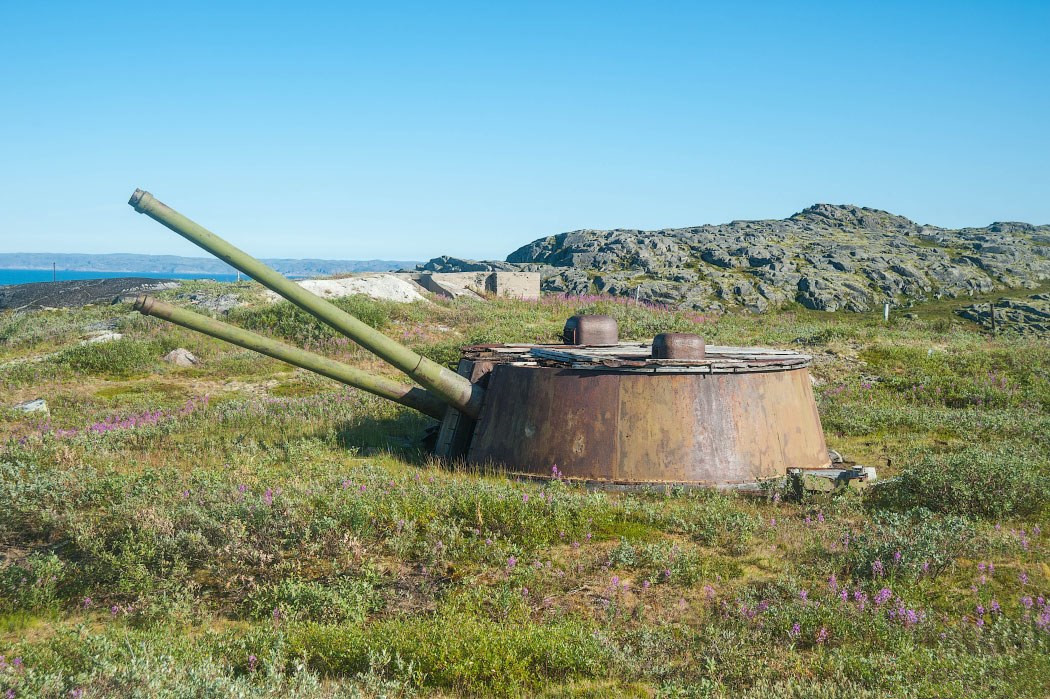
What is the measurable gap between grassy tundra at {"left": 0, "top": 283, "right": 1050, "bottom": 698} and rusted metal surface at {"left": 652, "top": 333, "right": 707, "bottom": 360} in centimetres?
145

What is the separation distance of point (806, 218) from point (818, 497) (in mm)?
84435

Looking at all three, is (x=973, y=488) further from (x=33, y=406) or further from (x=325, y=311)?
(x=33, y=406)

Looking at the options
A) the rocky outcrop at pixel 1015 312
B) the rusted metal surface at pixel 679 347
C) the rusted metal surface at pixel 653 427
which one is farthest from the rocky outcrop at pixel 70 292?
the rocky outcrop at pixel 1015 312

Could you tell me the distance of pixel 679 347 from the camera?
830 centimetres

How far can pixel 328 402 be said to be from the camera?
43.4ft

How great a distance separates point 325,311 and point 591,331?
3886mm

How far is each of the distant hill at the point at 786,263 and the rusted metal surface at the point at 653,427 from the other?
99.9 ft

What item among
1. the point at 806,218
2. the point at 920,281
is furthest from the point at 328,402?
the point at 806,218

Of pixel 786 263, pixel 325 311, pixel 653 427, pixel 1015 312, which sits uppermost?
pixel 786 263

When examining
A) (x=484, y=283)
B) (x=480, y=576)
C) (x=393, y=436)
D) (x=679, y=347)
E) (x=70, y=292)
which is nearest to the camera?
(x=480, y=576)

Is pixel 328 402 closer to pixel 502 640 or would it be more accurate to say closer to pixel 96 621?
pixel 96 621

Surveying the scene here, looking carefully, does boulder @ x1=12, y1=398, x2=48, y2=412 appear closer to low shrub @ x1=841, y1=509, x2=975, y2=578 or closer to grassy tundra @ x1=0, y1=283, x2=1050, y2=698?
grassy tundra @ x1=0, y1=283, x2=1050, y2=698

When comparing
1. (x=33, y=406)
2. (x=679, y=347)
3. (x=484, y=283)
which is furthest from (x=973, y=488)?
(x=484, y=283)

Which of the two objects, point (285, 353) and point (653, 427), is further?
point (285, 353)
